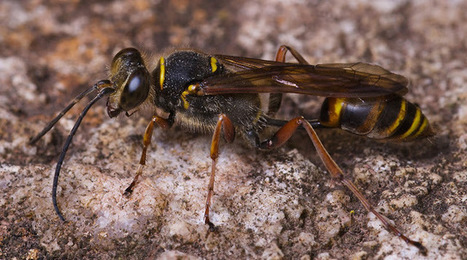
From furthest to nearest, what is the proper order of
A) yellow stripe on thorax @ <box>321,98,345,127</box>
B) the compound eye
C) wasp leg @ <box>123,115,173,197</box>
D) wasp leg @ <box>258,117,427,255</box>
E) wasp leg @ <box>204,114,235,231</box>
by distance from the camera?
yellow stripe on thorax @ <box>321,98,345,127</box>, the compound eye, wasp leg @ <box>123,115,173,197</box>, wasp leg @ <box>204,114,235,231</box>, wasp leg @ <box>258,117,427,255</box>

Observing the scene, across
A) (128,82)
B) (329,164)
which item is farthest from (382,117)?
(128,82)

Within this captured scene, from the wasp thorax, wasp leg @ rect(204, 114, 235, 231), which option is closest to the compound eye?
the wasp thorax

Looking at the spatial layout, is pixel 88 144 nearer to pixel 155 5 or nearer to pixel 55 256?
pixel 55 256

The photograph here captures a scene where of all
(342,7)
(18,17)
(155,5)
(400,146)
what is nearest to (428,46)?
(342,7)

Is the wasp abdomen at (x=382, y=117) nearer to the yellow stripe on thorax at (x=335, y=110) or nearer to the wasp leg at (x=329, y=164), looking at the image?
the yellow stripe on thorax at (x=335, y=110)

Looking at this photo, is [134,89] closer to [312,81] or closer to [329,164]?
[312,81]

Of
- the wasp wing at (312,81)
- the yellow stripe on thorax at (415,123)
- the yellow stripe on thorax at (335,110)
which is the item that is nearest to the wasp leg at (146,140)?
the wasp wing at (312,81)

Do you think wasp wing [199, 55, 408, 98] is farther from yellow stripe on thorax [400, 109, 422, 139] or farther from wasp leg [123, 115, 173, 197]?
wasp leg [123, 115, 173, 197]
